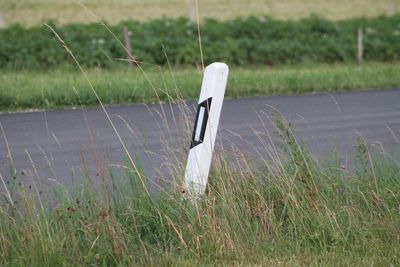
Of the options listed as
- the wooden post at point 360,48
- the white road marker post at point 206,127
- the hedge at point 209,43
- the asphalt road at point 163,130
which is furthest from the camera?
the wooden post at point 360,48

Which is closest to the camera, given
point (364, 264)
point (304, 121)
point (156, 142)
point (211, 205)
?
point (364, 264)

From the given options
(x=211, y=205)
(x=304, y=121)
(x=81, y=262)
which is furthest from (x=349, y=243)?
(x=304, y=121)

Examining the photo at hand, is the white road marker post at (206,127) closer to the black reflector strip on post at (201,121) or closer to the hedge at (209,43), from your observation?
the black reflector strip on post at (201,121)

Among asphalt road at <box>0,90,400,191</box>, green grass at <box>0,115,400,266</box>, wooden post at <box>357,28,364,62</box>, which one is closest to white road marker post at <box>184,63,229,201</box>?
green grass at <box>0,115,400,266</box>

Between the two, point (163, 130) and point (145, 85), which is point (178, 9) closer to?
point (145, 85)

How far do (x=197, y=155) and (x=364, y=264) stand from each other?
4.77 feet

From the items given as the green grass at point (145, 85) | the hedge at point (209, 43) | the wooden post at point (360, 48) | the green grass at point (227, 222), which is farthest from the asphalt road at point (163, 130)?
the wooden post at point (360, 48)

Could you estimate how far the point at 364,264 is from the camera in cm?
640

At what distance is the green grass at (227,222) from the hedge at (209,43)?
45.4 ft

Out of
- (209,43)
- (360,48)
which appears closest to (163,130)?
(209,43)

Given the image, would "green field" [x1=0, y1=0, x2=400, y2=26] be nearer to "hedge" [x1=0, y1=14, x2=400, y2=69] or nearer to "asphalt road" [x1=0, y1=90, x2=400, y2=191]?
"hedge" [x1=0, y1=14, x2=400, y2=69]

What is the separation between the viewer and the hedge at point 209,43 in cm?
2234

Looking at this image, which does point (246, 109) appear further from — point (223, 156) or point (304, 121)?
point (223, 156)

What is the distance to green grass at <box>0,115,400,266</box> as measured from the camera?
21.2ft
